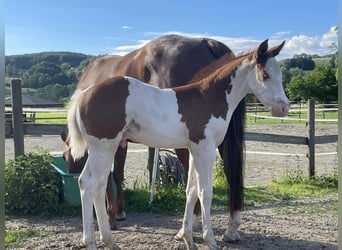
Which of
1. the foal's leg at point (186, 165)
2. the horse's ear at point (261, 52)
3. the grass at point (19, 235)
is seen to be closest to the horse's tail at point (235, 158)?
the foal's leg at point (186, 165)

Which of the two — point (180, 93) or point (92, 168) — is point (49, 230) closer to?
point (92, 168)

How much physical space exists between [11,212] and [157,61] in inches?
103

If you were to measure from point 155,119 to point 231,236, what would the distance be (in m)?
1.48

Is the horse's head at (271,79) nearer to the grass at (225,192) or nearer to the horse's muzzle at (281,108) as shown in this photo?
the horse's muzzle at (281,108)

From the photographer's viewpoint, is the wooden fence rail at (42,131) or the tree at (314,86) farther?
the tree at (314,86)

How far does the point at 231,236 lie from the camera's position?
12.1 feet

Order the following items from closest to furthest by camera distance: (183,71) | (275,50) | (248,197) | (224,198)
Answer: (275,50), (183,71), (224,198), (248,197)

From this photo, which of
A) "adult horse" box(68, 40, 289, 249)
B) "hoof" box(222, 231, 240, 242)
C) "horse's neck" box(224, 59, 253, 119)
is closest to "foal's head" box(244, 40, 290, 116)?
"adult horse" box(68, 40, 289, 249)

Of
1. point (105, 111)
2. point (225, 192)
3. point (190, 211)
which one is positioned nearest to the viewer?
point (105, 111)

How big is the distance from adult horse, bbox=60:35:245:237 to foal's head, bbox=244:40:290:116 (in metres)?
0.57

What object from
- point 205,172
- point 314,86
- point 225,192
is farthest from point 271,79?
point 314,86

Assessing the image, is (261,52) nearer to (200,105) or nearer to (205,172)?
(200,105)

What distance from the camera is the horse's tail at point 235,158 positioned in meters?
3.72

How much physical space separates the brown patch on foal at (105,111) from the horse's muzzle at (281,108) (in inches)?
48.0
